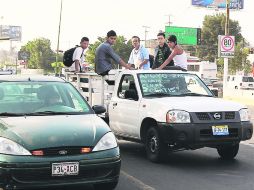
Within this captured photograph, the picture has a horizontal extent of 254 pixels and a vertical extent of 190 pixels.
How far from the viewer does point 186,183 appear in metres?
6.97

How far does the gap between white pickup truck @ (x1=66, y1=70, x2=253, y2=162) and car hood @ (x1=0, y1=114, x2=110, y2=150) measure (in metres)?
1.93

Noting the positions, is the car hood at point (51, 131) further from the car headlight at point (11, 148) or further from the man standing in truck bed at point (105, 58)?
the man standing in truck bed at point (105, 58)

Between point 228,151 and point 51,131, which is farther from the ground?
point 51,131

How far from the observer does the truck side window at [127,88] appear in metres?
9.11

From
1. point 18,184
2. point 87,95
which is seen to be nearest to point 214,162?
point 87,95

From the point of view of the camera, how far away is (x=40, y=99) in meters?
7.00

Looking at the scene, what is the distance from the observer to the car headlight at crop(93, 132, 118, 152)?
586cm

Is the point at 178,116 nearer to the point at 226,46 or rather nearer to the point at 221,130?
the point at 221,130

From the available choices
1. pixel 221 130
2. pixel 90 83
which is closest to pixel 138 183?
pixel 221 130

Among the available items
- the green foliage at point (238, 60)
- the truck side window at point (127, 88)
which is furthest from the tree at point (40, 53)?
the truck side window at point (127, 88)

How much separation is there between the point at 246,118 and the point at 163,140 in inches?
57.5

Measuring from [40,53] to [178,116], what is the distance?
11544 centimetres

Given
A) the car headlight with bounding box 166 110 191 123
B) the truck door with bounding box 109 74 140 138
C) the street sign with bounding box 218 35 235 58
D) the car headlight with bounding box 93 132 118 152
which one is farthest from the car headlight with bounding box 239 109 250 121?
the street sign with bounding box 218 35 235 58

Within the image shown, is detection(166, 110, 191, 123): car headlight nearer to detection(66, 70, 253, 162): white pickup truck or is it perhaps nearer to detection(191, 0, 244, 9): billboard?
detection(66, 70, 253, 162): white pickup truck
